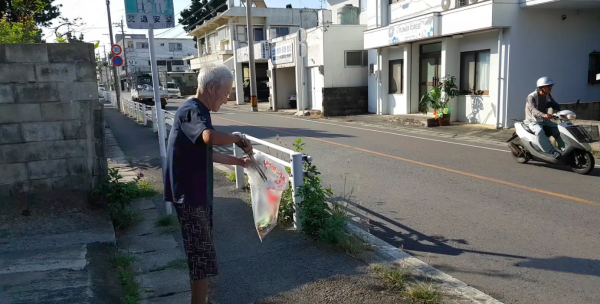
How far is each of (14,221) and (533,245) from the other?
589cm

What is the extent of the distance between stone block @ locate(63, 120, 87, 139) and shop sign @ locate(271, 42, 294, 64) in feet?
68.4

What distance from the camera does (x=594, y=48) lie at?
15.0 meters

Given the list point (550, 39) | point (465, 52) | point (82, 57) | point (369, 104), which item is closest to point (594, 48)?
point (550, 39)

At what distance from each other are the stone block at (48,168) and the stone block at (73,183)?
0.25 feet

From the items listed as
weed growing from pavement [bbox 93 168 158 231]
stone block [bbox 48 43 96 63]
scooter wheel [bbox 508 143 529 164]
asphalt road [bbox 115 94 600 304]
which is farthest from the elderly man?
scooter wheel [bbox 508 143 529 164]

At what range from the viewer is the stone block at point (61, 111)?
216 inches

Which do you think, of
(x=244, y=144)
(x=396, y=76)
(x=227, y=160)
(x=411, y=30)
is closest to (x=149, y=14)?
(x=227, y=160)

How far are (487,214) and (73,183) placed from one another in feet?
17.7

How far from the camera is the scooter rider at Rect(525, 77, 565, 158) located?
8281 mm

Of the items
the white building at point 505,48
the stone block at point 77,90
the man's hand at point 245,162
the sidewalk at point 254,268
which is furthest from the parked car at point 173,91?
the man's hand at point 245,162

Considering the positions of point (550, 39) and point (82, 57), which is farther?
point (550, 39)

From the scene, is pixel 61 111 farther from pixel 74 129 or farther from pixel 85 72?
pixel 85 72

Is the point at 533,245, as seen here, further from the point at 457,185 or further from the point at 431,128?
the point at 431,128

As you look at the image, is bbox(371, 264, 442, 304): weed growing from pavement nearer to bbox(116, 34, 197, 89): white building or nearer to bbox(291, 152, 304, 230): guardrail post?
bbox(291, 152, 304, 230): guardrail post
